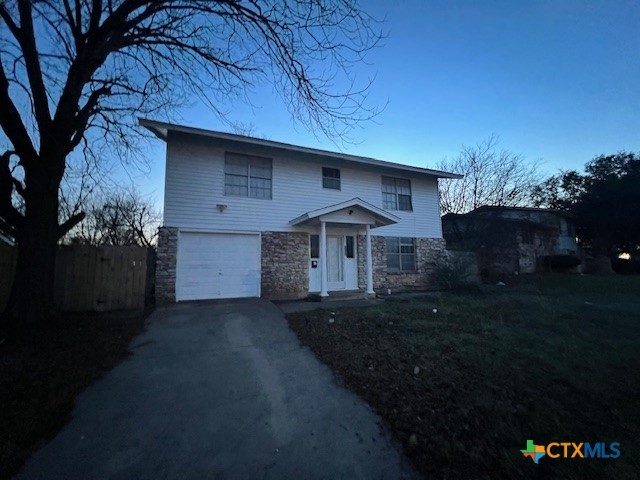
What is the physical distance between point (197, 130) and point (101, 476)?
916cm

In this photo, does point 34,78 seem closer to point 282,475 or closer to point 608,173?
point 282,475

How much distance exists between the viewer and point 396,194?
507 inches

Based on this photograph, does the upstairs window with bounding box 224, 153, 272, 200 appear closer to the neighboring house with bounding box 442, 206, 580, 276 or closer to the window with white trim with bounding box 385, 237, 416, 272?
the window with white trim with bounding box 385, 237, 416, 272

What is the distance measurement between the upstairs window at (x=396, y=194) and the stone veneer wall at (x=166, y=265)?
9.07 m

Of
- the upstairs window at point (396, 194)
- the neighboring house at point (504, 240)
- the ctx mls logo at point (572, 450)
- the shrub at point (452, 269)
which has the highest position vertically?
the upstairs window at point (396, 194)

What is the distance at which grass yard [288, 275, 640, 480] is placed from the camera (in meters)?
2.33

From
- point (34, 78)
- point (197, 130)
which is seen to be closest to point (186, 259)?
point (197, 130)

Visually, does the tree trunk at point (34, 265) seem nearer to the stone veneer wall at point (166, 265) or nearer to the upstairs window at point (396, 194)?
the stone veneer wall at point (166, 265)

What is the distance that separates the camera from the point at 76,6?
17.8ft

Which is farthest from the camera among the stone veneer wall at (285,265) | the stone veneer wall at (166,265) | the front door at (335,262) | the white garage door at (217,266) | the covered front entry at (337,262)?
the front door at (335,262)

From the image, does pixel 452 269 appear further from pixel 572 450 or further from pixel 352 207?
pixel 572 450

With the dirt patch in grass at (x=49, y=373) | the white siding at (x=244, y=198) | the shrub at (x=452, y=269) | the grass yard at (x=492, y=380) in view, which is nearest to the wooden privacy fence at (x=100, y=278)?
the dirt patch in grass at (x=49, y=373)

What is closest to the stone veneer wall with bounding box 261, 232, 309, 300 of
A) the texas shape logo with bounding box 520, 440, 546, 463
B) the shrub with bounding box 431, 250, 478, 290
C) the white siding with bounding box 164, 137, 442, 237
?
the white siding with bounding box 164, 137, 442, 237

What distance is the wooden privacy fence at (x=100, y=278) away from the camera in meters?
7.00
